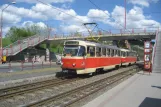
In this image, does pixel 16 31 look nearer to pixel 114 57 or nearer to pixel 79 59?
pixel 114 57

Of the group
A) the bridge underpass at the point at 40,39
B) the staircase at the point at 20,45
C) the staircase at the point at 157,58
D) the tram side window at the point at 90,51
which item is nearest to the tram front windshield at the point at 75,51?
the tram side window at the point at 90,51

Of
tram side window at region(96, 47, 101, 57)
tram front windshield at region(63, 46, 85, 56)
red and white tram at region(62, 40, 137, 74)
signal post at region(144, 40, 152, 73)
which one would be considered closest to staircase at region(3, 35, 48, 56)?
tram side window at region(96, 47, 101, 57)

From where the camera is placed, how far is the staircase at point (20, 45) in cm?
3980

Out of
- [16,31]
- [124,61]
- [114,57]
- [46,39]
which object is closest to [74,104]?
[114,57]

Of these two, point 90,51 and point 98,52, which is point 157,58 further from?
point 90,51

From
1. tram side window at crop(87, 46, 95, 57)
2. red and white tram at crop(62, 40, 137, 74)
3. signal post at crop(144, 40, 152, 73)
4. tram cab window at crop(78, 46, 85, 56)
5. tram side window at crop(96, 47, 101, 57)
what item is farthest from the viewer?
signal post at crop(144, 40, 152, 73)

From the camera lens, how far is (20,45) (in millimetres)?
42812

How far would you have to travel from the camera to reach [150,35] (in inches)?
1804

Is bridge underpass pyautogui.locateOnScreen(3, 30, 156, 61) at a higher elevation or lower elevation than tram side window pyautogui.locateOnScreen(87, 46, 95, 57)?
higher

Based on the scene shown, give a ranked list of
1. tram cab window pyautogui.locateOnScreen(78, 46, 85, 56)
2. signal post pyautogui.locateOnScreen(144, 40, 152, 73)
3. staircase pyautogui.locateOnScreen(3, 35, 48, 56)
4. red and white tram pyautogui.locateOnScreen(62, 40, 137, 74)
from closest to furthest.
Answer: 1. red and white tram pyautogui.locateOnScreen(62, 40, 137, 74)
2. tram cab window pyautogui.locateOnScreen(78, 46, 85, 56)
3. signal post pyautogui.locateOnScreen(144, 40, 152, 73)
4. staircase pyautogui.locateOnScreen(3, 35, 48, 56)

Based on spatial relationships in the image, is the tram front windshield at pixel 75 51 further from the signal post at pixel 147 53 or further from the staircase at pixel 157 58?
the staircase at pixel 157 58

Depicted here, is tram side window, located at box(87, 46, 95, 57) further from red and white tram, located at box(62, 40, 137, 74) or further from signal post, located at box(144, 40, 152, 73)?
signal post, located at box(144, 40, 152, 73)

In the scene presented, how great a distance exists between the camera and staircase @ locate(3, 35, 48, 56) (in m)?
39.8

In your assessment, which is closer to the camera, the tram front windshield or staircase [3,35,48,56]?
the tram front windshield
